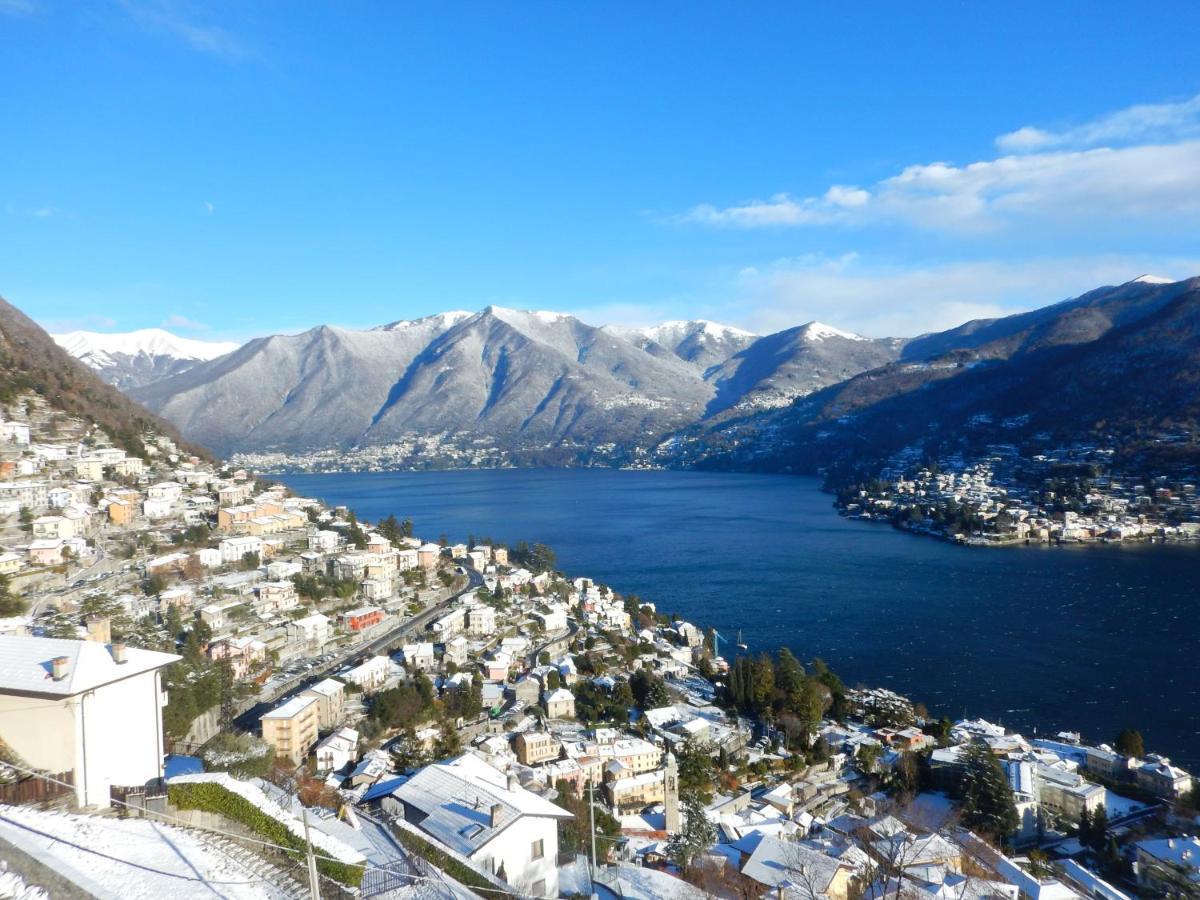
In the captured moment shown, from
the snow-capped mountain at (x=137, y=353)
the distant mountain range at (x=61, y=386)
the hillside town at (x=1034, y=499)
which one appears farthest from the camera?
the snow-capped mountain at (x=137, y=353)

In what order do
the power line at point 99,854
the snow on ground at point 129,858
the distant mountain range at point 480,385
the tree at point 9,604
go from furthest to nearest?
the distant mountain range at point 480,385
the tree at point 9,604
the power line at point 99,854
the snow on ground at point 129,858

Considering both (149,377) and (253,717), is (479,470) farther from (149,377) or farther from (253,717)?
(149,377)

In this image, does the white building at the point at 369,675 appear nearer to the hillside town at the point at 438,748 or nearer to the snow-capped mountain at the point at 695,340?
the hillside town at the point at 438,748

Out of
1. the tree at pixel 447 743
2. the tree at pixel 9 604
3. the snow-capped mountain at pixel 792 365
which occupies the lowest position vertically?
the tree at pixel 447 743

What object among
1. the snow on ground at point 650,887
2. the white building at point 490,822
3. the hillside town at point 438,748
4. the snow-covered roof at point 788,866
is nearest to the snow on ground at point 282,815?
the hillside town at point 438,748

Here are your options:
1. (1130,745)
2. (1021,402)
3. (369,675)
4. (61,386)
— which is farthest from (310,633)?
(1021,402)

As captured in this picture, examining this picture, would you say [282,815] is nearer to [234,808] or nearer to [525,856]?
[234,808]

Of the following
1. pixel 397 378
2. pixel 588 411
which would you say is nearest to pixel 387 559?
pixel 588 411
